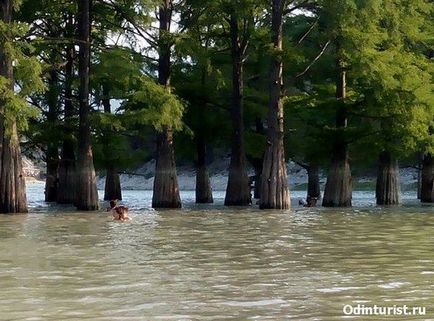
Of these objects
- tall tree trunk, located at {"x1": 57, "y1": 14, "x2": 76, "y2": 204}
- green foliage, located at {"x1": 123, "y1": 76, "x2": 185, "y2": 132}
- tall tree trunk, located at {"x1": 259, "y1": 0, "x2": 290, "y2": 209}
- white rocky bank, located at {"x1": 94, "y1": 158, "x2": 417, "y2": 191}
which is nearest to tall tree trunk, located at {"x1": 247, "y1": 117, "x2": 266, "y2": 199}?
tall tree trunk, located at {"x1": 57, "y1": 14, "x2": 76, "y2": 204}

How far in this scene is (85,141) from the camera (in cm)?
3562

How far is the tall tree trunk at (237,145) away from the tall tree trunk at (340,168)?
422 cm

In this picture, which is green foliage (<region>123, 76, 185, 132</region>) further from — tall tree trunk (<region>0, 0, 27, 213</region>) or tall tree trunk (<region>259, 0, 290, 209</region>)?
tall tree trunk (<region>0, 0, 27, 213</region>)

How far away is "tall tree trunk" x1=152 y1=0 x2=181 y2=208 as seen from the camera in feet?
125

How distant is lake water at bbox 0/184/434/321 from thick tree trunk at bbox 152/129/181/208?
519 inches

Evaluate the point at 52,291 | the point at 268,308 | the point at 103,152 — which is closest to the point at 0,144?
the point at 103,152

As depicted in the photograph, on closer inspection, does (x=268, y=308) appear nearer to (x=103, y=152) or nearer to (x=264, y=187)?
(x=264, y=187)

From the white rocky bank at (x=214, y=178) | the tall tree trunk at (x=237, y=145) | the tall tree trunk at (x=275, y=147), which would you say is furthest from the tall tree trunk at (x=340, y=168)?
the white rocky bank at (x=214, y=178)

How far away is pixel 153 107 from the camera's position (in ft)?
112

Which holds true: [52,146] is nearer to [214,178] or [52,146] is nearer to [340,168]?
[340,168]

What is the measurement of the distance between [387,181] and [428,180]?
16.8 ft

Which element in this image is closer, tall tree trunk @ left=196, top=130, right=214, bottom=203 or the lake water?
the lake water

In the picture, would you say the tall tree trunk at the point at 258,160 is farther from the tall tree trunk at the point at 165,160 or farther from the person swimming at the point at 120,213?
the person swimming at the point at 120,213

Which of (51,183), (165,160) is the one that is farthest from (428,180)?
(51,183)
